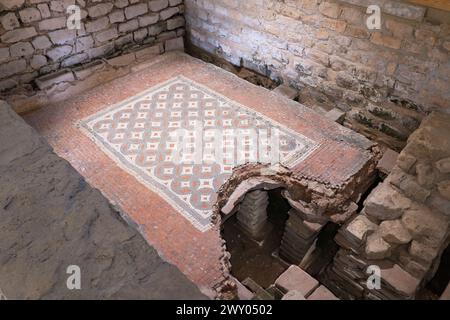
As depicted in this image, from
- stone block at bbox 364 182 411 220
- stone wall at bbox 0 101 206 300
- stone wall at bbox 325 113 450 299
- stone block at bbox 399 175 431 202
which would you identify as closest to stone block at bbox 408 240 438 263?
stone wall at bbox 325 113 450 299

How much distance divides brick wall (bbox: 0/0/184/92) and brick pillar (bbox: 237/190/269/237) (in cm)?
280

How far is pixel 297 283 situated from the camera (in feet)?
10.2

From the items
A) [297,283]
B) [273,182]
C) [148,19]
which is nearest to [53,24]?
[148,19]

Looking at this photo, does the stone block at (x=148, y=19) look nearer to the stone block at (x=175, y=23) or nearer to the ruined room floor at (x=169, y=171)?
the stone block at (x=175, y=23)

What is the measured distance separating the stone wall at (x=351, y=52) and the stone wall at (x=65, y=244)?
3.14 meters

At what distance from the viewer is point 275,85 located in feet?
16.8

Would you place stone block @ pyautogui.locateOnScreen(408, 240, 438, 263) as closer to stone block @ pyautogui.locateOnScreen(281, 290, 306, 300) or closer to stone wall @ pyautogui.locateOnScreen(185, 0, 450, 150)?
stone block @ pyautogui.locateOnScreen(281, 290, 306, 300)

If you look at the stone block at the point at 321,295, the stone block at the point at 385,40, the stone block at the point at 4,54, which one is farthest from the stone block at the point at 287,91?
the stone block at the point at 4,54

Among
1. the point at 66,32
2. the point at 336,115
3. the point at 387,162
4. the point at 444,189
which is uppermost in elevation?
the point at 66,32

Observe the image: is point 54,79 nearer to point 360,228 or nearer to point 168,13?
point 168,13

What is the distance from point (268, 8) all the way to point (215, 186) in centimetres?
244

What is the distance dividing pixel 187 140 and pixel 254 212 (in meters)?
1.17

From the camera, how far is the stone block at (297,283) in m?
3.07
